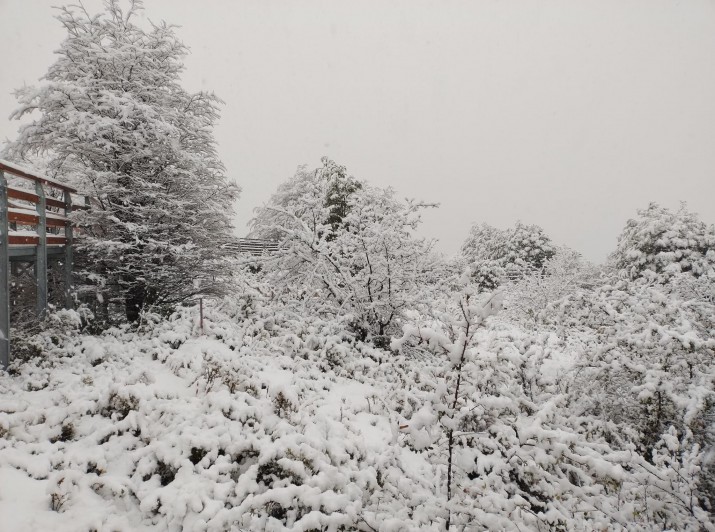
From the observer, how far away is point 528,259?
37906 mm

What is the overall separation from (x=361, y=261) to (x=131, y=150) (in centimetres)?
561

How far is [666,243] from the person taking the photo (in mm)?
20156

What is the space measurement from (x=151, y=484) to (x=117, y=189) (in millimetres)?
5735

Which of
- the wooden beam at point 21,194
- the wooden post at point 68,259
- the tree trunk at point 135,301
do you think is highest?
the wooden beam at point 21,194

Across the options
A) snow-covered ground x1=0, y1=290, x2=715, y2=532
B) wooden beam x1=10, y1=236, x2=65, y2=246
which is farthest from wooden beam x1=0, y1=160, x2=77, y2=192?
snow-covered ground x1=0, y1=290, x2=715, y2=532

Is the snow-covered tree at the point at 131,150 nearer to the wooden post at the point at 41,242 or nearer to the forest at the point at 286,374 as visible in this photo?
the forest at the point at 286,374

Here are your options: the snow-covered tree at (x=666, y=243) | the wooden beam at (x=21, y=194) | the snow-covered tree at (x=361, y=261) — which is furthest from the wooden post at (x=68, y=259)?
the snow-covered tree at (x=666, y=243)

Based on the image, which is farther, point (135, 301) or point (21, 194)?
point (135, 301)

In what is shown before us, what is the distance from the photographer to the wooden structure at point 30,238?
17.3 ft

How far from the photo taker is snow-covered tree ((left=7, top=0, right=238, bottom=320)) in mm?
7234

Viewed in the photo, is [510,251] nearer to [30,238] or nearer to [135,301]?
[135,301]

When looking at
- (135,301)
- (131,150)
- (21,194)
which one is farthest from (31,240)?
(131,150)

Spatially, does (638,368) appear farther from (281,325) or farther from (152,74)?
(152,74)

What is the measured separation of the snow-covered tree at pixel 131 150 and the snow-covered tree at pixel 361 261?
2.16 m
